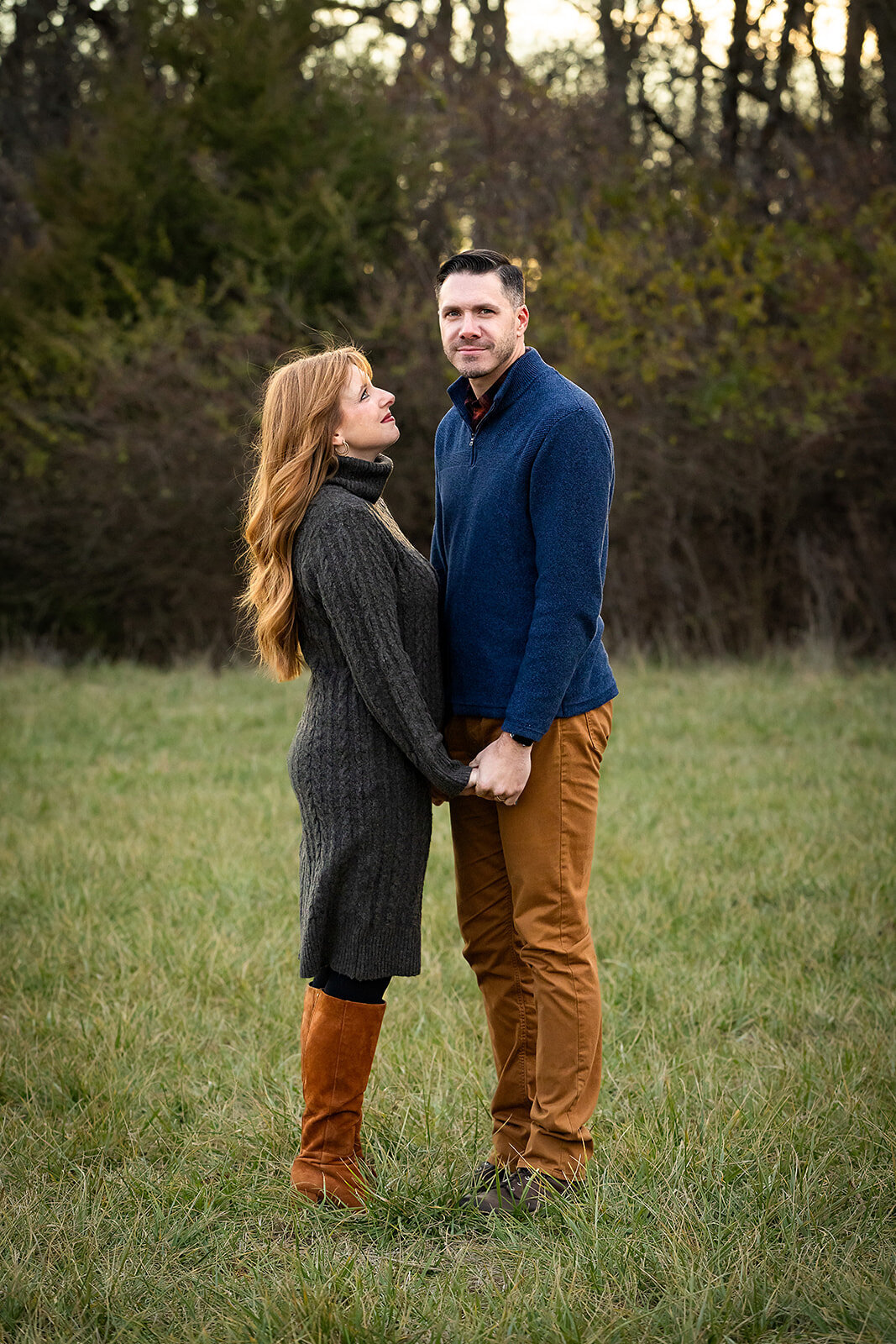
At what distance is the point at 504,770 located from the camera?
99.0 inches

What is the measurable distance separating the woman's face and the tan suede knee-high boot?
122 cm

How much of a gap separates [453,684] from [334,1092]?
3.10ft

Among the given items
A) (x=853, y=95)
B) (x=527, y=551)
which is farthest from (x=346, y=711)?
(x=853, y=95)

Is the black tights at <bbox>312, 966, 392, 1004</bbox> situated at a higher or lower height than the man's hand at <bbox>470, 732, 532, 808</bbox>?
lower

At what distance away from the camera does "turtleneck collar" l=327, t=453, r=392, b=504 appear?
2660mm

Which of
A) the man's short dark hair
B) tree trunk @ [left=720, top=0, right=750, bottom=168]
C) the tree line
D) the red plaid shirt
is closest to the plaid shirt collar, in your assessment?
the red plaid shirt

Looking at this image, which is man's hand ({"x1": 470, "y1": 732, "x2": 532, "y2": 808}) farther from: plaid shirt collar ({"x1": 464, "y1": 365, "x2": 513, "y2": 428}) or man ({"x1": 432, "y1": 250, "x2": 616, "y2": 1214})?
plaid shirt collar ({"x1": 464, "y1": 365, "x2": 513, "y2": 428})

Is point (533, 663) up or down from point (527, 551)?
down

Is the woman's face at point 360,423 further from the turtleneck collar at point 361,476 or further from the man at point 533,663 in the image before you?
the man at point 533,663

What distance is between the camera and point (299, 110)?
503 inches

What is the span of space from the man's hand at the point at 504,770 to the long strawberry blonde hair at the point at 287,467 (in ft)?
1.80

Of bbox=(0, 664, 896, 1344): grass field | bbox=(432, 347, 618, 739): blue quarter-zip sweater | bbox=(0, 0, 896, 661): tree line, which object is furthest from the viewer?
bbox=(0, 0, 896, 661): tree line

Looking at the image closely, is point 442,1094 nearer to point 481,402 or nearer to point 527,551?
point 527,551

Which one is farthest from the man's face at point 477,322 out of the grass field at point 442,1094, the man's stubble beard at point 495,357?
the grass field at point 442,1094
